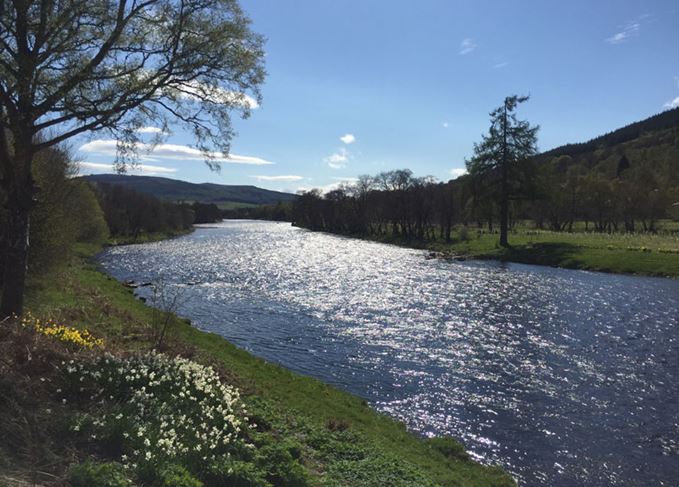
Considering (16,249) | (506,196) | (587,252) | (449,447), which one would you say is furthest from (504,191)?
(16,249)

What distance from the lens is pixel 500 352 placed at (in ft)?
73.9

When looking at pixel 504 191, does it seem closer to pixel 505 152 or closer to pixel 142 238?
pixel 505 152

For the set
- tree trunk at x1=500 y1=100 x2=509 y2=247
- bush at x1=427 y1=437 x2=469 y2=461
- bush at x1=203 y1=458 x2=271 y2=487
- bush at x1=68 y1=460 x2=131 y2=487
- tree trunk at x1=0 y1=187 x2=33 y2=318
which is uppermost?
tree trunk at x1=500 y1=100 x2=509 y2=247

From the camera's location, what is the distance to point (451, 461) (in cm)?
1212

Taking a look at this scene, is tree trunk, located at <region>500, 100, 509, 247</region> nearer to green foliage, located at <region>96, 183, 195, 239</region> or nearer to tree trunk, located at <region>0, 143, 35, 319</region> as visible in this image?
tree trunk, located at <region>0, 143, 35, 319</region>

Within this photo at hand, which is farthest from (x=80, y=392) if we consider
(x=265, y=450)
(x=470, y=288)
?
(x=470, y=288)

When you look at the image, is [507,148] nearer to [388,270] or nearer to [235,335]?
[388,270]

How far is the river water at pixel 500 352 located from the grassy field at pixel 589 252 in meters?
4.03

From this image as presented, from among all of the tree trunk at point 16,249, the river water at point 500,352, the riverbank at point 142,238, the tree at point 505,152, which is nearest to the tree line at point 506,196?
the tree at point 505,152

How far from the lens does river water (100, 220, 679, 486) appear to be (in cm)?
1377

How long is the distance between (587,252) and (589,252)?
20cm

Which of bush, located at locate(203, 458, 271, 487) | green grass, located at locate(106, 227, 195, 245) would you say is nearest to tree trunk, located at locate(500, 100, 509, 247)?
bush, located at locate(203, 458, 271, 487)

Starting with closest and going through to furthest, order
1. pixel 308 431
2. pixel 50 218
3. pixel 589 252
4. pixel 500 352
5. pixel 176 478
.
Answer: pixel 176 478 < pixel 308 431 < pixel 500 352 < pixel 50 218 < pixel 589 252

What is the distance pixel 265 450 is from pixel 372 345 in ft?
48.5
